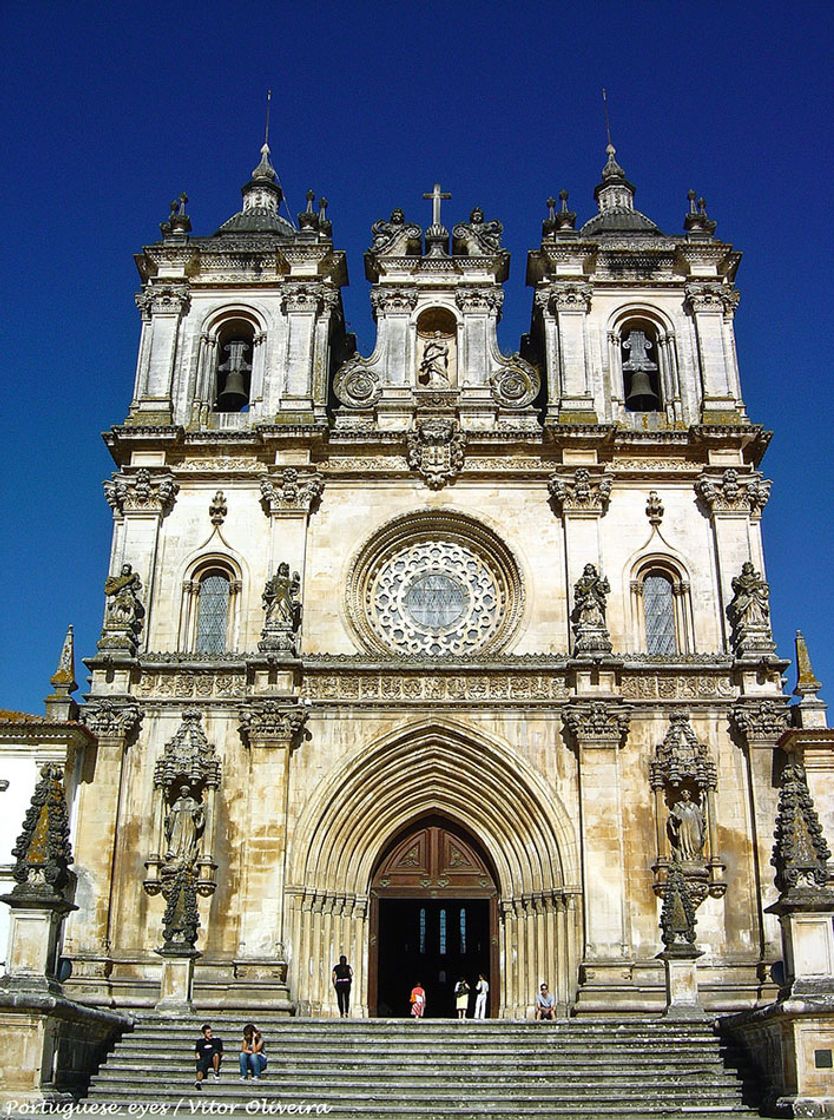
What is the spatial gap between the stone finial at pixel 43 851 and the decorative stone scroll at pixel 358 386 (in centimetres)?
1288

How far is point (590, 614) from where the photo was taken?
2538cm

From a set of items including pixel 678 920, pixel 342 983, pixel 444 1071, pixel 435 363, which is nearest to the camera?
pixel 444 1071

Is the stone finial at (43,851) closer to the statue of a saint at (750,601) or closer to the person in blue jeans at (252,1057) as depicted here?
the person in blue jeans at (252,1057)

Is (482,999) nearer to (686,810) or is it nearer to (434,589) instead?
(686,810)

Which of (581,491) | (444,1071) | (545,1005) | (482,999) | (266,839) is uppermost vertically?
(581,491)

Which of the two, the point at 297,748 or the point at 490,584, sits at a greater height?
the point at 490,584

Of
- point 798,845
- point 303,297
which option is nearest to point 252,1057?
point 798,845

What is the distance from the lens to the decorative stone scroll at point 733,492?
27.0 meters

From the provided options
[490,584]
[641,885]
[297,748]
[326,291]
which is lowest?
[641,885]

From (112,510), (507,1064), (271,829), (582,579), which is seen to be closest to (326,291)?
(112,510)

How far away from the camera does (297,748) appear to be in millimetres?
25047

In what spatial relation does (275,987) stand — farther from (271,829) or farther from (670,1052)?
(670,1052)

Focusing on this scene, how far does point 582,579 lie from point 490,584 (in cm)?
227

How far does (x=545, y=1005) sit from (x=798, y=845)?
679 centimetres
